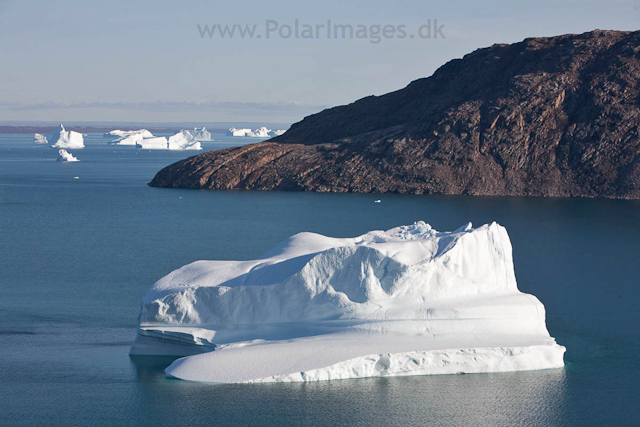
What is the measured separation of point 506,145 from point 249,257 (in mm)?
41310

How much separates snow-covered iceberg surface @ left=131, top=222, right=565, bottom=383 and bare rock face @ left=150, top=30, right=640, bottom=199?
1893 inches

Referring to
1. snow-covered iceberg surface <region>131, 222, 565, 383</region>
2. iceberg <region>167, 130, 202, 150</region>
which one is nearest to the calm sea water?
snow-covered iceberg surface <region>131, 222, 565, 383</region>

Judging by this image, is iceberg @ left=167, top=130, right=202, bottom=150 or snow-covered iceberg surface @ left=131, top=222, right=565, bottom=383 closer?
snow-covered iceberg surface @ left=131, top=222, right=565, bottom=383

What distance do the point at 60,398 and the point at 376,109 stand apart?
7422 cm

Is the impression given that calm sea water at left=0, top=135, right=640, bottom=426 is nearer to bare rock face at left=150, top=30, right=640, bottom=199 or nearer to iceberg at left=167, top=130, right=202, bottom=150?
bare rock face at left=150, top=30, right=640, bottom=199

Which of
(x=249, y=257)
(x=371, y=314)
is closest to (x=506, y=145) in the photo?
(x=249, y=257)

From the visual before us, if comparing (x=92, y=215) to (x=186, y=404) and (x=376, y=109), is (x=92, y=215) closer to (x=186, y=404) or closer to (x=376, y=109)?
(x=186, y=404)

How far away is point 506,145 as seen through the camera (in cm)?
6988

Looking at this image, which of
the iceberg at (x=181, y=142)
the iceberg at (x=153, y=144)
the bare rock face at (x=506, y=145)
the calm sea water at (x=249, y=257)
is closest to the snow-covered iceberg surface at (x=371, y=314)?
the calm sea water at (x=249, y=257)

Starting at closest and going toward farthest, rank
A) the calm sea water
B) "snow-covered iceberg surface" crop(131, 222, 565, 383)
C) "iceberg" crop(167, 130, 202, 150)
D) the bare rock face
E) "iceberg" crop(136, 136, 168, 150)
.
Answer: the calm sea water → "snow-covered iceberg surface" crop(131, 222, 565, 383) → the bare rock face → "iceberg" crop(167, 130, 202, 150) → "iceberg" crop(136, 136, 168, 150)

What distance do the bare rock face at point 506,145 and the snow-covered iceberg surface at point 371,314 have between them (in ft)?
158

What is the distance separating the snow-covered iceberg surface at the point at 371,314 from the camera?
17.9 m

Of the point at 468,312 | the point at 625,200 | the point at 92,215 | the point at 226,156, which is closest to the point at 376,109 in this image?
the point at 226,156

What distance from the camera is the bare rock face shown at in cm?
6669
